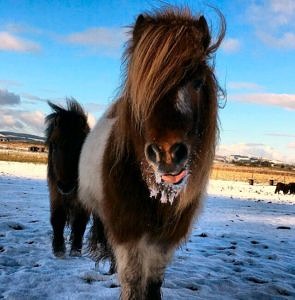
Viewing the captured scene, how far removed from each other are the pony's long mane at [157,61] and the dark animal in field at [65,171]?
279 cm

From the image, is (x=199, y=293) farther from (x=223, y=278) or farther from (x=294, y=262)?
(x=294, y=262)

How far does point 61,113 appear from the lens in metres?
6.38

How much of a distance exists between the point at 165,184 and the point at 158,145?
15.5 inches

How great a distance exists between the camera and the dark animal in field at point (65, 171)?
6051 millimetres

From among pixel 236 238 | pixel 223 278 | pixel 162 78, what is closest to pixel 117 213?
pixel 162 78

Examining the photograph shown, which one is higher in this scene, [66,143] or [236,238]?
[66,143]

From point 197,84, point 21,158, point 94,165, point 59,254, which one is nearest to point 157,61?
point 197,84

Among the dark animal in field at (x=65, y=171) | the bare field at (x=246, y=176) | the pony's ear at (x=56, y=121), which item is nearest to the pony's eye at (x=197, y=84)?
the dark animal in field at (x=65, y=171)

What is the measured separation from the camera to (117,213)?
3.42 meters

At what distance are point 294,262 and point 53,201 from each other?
396 cm

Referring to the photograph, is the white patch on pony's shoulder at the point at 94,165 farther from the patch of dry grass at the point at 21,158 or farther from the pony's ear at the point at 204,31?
the patch of dry grass at the point at 21,158

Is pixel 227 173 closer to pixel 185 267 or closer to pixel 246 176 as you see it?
pixel 246 176

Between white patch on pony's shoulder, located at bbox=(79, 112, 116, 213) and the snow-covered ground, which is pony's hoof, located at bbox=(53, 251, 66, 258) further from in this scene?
white patch on pony's shoulder, located at bbox=(79, 112, 116, 213)

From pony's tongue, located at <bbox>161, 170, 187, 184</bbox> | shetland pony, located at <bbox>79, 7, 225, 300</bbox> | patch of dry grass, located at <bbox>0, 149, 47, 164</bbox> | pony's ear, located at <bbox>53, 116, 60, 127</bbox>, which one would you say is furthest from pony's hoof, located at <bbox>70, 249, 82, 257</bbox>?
patch of dry grass, located at <bbox>0, 149, 47, 164</bbox>
